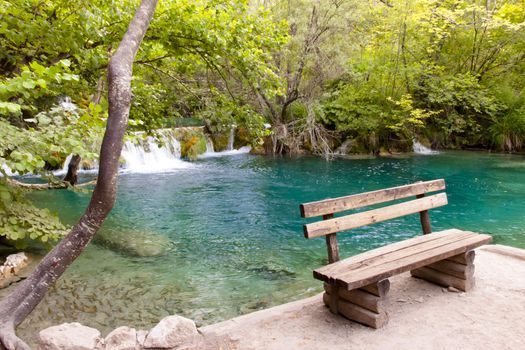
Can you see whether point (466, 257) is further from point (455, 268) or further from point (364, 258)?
point (364, 258)

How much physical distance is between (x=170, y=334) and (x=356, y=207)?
238cm

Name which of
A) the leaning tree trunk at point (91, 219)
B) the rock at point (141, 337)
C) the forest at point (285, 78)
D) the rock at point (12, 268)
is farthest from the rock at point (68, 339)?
the rock at point (12, 268)

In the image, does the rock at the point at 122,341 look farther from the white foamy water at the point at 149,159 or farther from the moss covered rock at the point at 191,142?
the moss covered rock at the point at 191,142

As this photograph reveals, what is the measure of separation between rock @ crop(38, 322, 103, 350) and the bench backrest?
219 cm

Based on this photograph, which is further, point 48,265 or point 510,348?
point 510,348

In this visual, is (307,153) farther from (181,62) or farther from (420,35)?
(181,62)

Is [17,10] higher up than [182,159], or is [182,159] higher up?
[17,10]

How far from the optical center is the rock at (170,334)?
11.5 ft

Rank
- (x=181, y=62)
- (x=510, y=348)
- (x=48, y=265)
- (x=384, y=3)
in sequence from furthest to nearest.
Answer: (x=384, y=3) → (x=181, y=62) → (x=510, y=348) → (x=48, y=265)

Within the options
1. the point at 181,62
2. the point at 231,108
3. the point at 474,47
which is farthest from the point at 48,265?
the point at 474,47

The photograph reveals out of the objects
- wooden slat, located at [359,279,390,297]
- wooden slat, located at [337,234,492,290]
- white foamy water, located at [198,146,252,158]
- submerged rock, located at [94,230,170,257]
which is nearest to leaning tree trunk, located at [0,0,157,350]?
wooden slat, located at [337,234,492,290]

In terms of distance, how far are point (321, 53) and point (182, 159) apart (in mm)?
8846

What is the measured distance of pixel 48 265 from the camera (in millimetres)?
2645

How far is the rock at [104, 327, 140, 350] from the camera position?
11.3 ft
